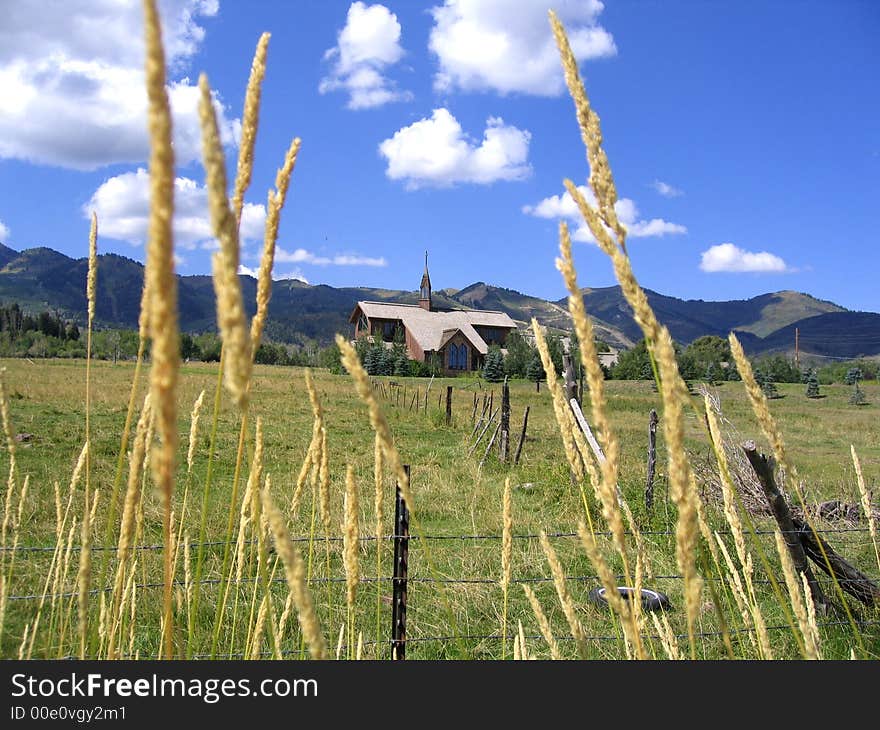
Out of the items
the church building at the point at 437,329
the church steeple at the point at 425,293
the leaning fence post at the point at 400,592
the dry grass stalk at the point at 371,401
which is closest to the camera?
the dry grass stalk at the point at 371,401

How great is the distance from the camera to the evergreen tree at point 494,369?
53031 mm

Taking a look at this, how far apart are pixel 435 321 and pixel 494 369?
1699 centimetres

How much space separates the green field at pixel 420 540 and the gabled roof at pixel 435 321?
41.6 metres

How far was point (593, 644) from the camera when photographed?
4211 mm

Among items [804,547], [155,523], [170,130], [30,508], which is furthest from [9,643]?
[804,547]

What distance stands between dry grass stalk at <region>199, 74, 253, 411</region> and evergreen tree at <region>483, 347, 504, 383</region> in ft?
168

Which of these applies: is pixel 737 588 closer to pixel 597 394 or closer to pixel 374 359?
pixel 597 394

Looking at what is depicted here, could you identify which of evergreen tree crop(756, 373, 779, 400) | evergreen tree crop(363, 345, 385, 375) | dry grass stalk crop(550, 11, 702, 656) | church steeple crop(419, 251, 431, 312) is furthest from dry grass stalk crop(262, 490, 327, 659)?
church steeple crop(419, 251, 431, 312)

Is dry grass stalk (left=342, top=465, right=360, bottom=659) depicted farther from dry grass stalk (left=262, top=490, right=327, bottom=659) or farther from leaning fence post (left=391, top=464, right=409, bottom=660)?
leaning fence post (left=391, top=464, right=409, bottom=660)

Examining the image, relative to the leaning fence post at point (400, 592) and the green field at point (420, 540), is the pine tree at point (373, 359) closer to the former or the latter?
the green field at point (420, 540)

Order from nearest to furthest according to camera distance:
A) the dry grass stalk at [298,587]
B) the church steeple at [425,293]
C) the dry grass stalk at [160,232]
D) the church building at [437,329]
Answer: the dry grass stalk at [160,232] → the dry grass stalk at [298,587] → the church building at [437,329] → the church steeple at [425,293]

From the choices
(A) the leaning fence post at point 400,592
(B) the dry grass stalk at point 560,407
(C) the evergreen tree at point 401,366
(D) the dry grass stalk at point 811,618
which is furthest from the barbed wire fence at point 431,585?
(C) the evergreen tree at point 401,366

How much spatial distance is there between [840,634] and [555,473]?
591 cm

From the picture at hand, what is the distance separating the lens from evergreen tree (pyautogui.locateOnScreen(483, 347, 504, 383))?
2088 inches
